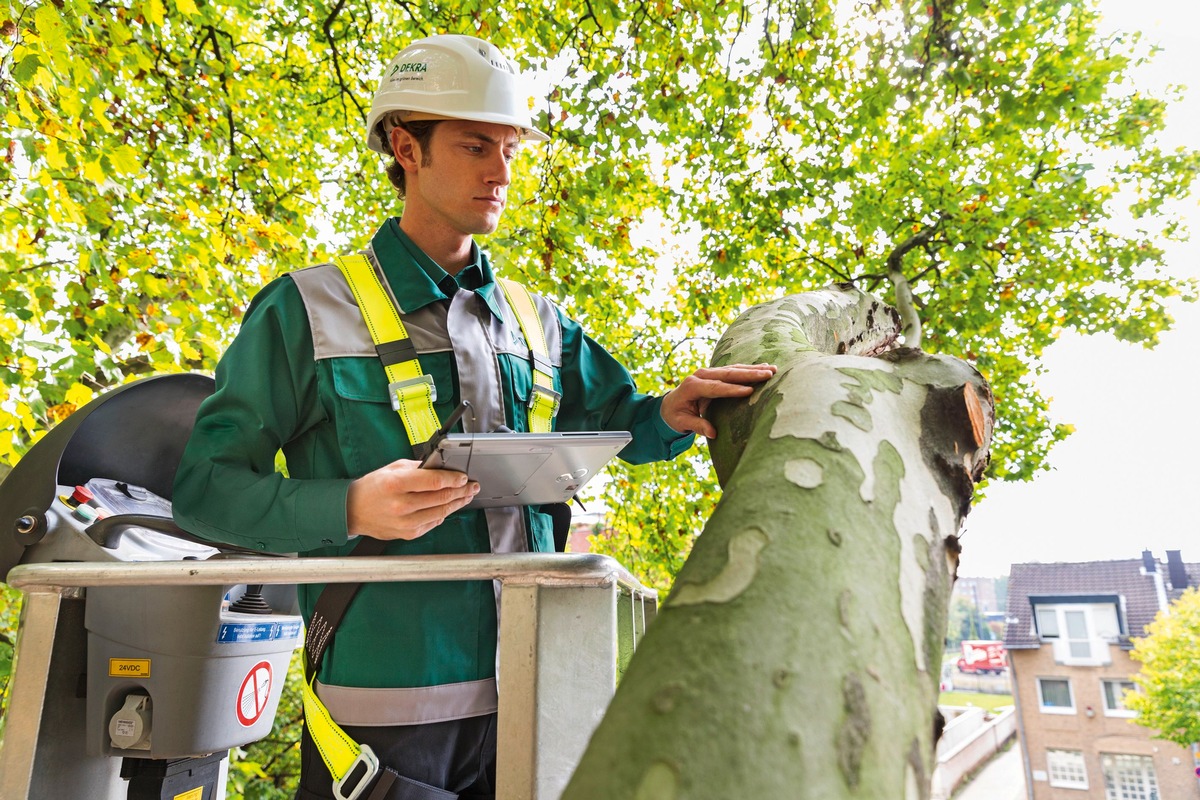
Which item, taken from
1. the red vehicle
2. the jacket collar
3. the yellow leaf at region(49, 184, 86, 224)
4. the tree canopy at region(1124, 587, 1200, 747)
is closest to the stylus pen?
the jacket collar

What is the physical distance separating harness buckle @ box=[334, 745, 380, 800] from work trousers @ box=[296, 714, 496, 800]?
0.02 metres

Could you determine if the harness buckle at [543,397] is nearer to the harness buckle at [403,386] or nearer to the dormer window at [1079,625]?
the harness buckle at [403,386]

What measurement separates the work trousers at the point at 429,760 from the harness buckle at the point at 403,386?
2.28 feet

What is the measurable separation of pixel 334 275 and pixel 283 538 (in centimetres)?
67

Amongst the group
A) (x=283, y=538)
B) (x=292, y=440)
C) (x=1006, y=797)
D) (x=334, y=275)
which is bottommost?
(x=1006, y=797)

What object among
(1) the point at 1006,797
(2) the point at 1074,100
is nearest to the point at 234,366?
(2) the point at 1074,100

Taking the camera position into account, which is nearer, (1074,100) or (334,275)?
(334,275)

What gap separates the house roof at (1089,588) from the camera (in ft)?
87.5

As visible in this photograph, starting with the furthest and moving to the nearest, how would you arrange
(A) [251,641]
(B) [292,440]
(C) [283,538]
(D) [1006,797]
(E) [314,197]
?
(D) [1006,797], (E) [314,197], (A) [251,641], (B) [292,440], (C) [283,538]

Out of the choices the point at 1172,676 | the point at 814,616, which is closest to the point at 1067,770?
the point at 1172,676

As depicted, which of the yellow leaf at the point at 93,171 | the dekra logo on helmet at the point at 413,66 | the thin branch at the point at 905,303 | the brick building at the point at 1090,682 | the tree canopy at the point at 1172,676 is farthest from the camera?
the brick building at the point at 1090,682

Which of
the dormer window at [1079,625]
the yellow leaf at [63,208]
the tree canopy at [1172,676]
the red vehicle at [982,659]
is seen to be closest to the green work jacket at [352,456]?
the yellow leaf at [63,208]

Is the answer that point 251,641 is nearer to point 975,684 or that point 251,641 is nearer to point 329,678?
point 329,678

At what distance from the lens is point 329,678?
5.07ft
